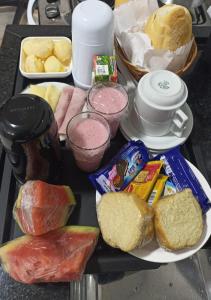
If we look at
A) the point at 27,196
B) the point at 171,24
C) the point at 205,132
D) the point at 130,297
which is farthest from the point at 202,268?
the point at 171,24

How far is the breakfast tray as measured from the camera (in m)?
0.60

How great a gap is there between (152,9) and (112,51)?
0.56ft

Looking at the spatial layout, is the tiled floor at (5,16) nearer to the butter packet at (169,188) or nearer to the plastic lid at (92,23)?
the plastic lid at (92,23)

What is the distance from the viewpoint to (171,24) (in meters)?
0.69

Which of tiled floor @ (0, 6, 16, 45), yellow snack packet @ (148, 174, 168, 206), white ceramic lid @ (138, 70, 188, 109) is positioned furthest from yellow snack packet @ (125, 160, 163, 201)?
tiled floor @ (0, 6, 16, 45)

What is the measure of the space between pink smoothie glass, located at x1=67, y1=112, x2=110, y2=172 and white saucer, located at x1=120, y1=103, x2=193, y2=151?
0.28 ft

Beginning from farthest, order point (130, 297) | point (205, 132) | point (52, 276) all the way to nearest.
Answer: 1. point (205, 132)
2. point (130, 297)
3. point (52, 276)

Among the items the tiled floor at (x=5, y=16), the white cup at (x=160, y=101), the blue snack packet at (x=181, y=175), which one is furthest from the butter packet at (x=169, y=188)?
the tiled floor at (x=5, y=16)

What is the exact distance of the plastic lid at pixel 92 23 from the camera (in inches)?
25.5

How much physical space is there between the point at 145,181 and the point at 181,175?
0.25 feet

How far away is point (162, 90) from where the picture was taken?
2.08 ft

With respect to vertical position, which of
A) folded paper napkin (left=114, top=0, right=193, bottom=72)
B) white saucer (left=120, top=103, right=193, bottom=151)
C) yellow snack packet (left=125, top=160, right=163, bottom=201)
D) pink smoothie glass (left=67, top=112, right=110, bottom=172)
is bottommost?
yellow snack packet (left=125, top=160, right=163, bottom=201)

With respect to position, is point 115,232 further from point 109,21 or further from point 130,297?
point 109,21

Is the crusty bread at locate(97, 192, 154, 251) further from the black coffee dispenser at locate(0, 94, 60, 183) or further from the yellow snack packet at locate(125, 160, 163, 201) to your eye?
the black coffee dispenser at locate(0, 94, 60, 183)
